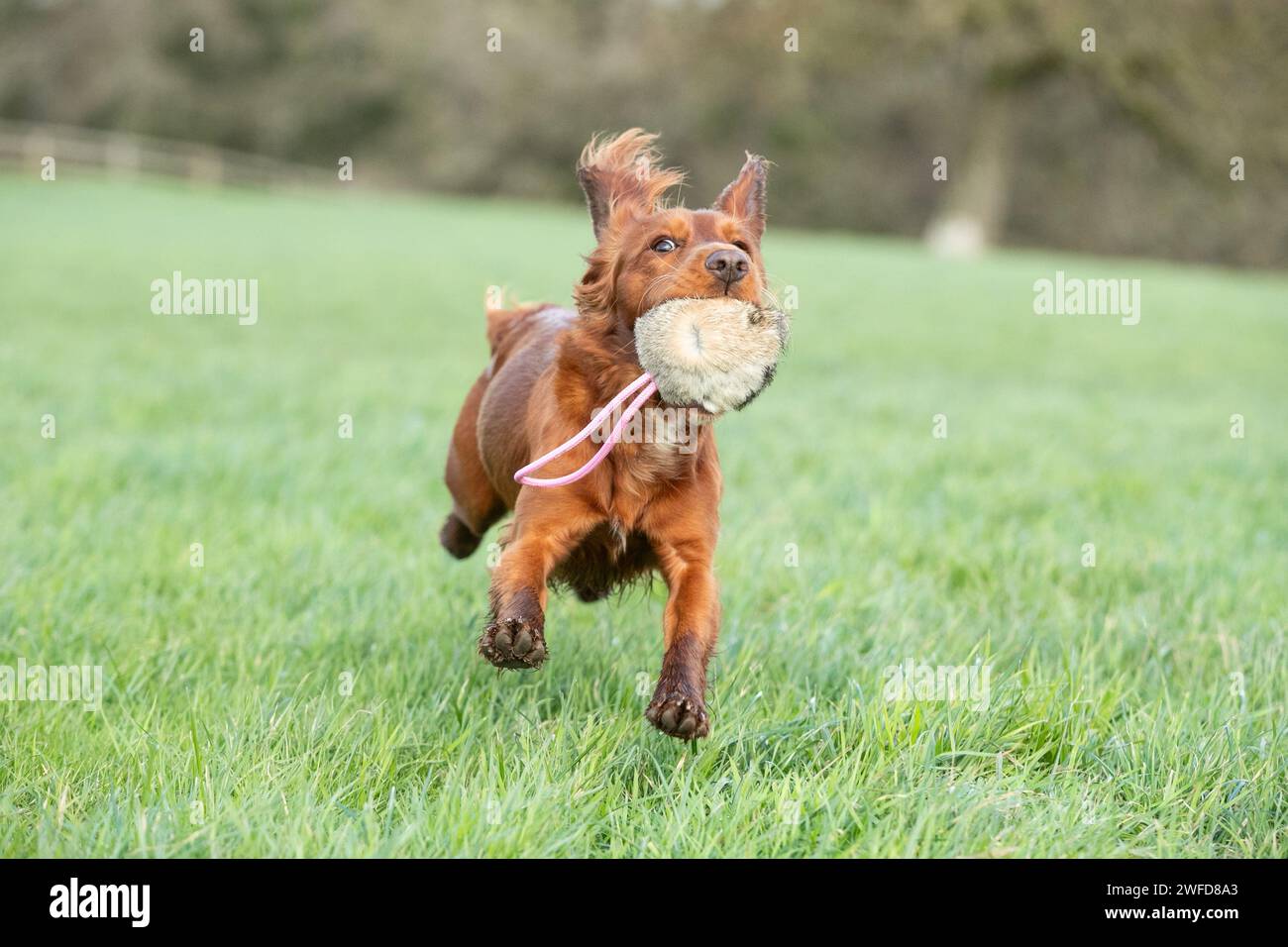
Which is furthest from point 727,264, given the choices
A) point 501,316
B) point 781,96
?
point 781,96

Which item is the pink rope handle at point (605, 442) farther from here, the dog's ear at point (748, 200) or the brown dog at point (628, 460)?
the dog's ear at point (748, 200)

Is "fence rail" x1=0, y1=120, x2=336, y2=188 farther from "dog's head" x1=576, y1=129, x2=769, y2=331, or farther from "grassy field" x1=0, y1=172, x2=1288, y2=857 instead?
"dog's head" x1=576, y1=129, x2=769, y2=331

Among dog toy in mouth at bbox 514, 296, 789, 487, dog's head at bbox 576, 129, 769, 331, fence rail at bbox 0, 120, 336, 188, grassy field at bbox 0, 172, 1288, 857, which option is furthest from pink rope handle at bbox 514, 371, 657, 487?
fence rail at bbox 0, 120, 336, 188

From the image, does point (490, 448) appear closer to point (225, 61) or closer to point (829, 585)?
A: point (829, 585)

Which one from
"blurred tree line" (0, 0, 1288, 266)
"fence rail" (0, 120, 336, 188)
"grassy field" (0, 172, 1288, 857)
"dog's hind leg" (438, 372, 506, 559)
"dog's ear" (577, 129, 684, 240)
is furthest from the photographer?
"fence rail" (0, 120, 336, 188)

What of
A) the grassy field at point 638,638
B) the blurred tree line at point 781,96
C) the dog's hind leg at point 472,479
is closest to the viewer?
the grassy field at point 638,638

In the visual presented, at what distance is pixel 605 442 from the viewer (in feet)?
9.22

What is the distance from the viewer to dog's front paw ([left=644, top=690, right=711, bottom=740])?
254 cm

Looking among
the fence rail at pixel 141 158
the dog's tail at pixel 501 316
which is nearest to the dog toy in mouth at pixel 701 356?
the dog's tail at pixel 501 316

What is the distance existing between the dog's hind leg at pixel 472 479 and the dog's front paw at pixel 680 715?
1.25m

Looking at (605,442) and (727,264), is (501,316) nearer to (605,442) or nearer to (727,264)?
(605,442)

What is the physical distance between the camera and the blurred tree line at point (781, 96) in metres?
29.7

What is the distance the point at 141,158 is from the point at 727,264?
139ft

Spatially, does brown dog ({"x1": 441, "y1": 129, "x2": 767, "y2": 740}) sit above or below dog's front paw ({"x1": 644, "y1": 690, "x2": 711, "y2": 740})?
above
